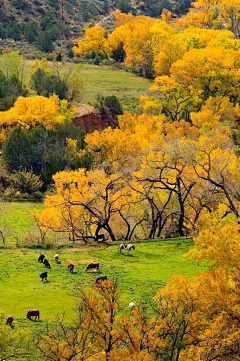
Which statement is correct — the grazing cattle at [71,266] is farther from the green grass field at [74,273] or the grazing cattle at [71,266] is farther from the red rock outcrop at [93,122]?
the red rock outcrop at [93,122]

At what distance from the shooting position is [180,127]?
7719 centimetres

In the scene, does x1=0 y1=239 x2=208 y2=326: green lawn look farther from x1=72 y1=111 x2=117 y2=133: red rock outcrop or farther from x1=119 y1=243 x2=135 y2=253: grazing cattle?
x1=72 y1=111 x2=117 y2=133: red rock outcrop

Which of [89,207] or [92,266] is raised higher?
[89,207]

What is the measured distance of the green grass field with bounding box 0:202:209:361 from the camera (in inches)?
1390

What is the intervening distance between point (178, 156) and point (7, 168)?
33993mm

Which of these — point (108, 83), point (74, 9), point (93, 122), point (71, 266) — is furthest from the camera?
point (74, 9)

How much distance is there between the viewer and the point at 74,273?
4119 cm

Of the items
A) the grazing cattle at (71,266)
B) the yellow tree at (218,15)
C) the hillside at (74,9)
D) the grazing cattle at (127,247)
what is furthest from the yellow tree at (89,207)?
the hillside at (74,9)

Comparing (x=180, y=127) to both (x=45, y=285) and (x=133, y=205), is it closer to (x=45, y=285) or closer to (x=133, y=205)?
(x=133, y=205)

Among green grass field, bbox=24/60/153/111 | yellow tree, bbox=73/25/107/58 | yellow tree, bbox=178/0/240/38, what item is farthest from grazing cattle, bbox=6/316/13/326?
yellow tree, bbox=73/25/107/58

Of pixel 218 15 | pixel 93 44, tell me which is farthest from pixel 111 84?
pixel 218 15

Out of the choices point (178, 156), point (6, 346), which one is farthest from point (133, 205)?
point (6, 346)

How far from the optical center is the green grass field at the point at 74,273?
1390 inches

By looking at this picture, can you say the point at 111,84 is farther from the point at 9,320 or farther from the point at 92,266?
the point at 9,320
